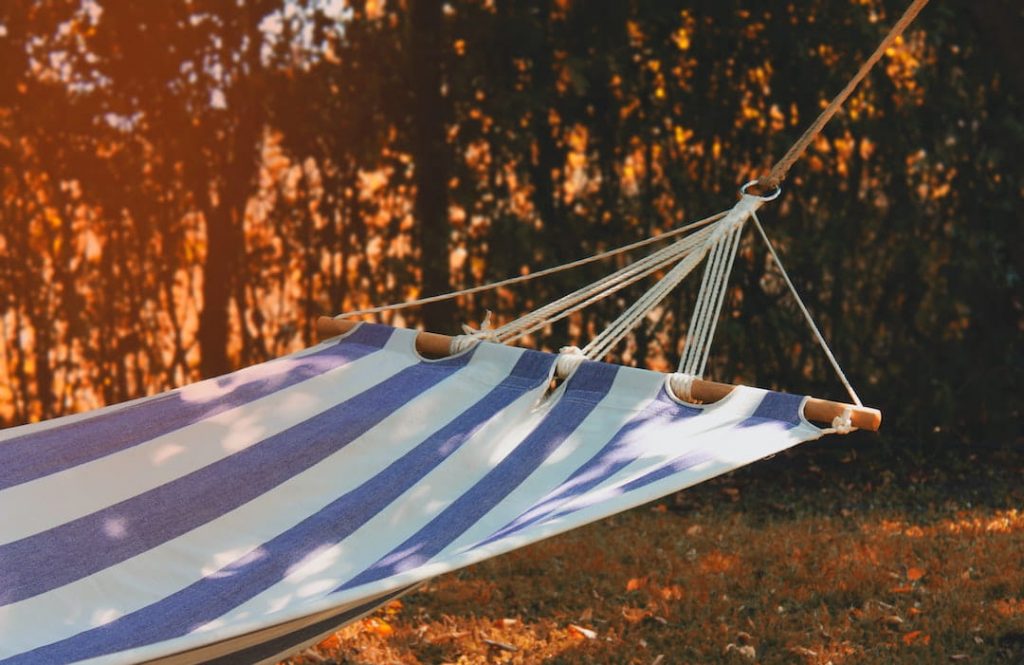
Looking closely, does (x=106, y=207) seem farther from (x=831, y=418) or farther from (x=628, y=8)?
(x=831, y=418)

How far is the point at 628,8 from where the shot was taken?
3.99 metres

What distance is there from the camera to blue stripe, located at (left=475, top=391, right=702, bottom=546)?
1622mm

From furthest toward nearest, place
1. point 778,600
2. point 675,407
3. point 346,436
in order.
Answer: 1. point 778,600
2. point 346,436
3. point 675,407

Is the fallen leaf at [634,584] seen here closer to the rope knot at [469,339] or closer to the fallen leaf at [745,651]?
the fallen leaf at [745,651]

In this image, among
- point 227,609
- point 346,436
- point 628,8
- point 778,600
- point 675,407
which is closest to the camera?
point 227,609

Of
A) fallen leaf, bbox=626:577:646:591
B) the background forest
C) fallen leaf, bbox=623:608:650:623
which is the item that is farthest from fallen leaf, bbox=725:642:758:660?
the background forest

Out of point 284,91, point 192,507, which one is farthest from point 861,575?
point 284,91

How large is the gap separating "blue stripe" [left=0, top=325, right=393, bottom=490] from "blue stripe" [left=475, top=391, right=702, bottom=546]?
669mm

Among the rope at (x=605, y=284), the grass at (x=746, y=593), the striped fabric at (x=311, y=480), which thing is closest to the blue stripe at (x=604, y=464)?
the striped fabric at (x=311, y=480)

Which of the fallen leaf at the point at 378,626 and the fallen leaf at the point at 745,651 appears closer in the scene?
the fallen leaf at the point at 745,651

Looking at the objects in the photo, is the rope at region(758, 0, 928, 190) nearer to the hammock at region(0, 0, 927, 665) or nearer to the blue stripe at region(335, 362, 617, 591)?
the hammock at region(0, 0, 927, 665)

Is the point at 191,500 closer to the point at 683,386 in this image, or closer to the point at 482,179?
the point at 683,386

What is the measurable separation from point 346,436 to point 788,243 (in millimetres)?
2343

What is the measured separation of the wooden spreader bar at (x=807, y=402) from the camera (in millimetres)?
1721
